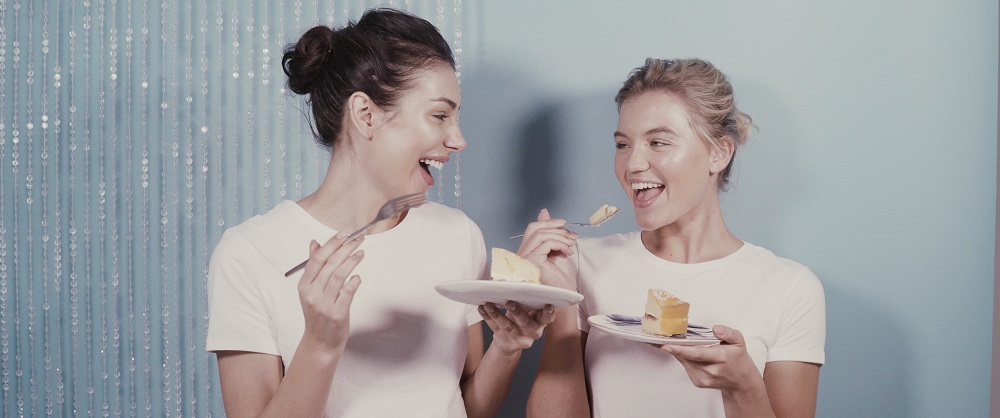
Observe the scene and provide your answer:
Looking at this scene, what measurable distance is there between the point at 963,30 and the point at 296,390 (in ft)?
5.29

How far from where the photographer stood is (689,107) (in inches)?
62.9

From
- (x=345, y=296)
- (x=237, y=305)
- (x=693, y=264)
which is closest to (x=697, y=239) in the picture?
(x=693, y=264)

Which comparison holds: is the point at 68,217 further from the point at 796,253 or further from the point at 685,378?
the point at 796,253

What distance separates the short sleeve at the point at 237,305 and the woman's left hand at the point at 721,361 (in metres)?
0.66

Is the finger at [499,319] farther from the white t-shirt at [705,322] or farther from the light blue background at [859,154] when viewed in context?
the light blue background at [859,154]

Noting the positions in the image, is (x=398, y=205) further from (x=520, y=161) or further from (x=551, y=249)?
(x=520, y=161)

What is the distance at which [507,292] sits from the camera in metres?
1.23

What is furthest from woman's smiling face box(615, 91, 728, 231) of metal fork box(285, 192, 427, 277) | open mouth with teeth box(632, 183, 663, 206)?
metal fork box(285, 192, 427, 277)

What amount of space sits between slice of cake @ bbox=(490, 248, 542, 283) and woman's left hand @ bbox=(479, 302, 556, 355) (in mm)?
47

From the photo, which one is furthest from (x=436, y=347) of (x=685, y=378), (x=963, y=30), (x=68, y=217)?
(x=963, y=30)

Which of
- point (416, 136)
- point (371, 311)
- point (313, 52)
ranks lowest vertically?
point (371, 311)

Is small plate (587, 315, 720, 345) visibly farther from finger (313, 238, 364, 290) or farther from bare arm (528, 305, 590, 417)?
finger (313, 238, 364, 290)

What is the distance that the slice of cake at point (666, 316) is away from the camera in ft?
4.40

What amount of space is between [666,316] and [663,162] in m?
0.35
